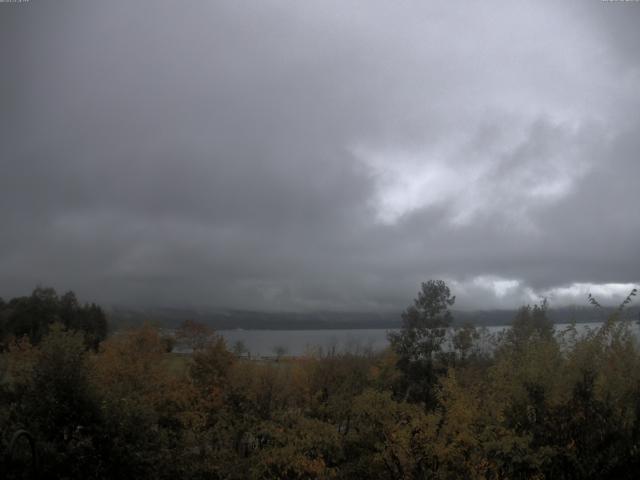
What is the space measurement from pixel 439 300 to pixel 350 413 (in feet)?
109

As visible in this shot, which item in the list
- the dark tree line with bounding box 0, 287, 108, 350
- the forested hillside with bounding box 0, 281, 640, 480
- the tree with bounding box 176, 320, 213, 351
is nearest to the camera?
the forested hillside with bounding box 0, 281, 640, 480

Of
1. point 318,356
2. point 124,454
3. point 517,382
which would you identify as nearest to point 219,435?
point 124,454

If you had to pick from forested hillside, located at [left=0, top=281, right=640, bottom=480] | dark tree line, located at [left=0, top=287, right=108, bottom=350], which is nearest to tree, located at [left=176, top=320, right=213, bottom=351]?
dark tree line, located at [left=0, top=287, right=108, bottom=350]

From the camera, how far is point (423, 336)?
5141 centimetres

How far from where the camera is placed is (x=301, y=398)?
96.9ft

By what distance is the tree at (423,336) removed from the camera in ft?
161

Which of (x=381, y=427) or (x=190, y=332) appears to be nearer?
(x=381, y=427)

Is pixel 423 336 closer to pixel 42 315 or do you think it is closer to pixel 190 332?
pixel 190 332

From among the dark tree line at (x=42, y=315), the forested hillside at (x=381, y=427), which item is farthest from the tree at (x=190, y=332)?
the forested hillside at (x=381, y=427)

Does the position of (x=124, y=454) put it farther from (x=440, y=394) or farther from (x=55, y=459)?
(x=440, y=394)

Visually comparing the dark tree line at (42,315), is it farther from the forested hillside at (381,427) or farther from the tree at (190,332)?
the forested hillside at (381,427)

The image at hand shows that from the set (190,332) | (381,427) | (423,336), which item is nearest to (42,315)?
(190,332)

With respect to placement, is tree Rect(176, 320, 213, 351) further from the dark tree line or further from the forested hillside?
the forested hillside

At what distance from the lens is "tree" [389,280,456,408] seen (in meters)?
48.9
